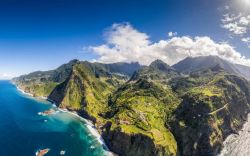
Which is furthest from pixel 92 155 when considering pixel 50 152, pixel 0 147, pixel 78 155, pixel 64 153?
pixel 0 147

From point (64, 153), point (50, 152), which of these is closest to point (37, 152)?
point (50, 152)

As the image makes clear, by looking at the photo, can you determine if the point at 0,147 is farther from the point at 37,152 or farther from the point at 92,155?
the point at 92,155

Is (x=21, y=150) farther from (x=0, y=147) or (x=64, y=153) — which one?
(x=64, y=153)

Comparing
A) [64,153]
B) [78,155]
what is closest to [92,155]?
[78,155]

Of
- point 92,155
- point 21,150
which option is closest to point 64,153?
point 92,155

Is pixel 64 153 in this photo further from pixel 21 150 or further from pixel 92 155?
pixel 21 150

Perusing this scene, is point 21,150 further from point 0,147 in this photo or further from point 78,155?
point 78,155
